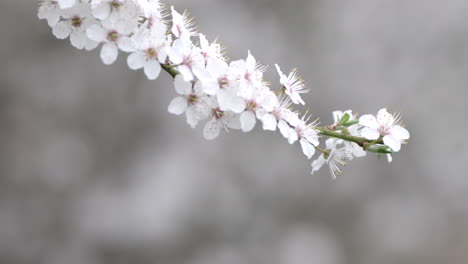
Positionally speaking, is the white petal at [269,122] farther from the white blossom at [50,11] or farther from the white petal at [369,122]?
the white blossom at [50,11]

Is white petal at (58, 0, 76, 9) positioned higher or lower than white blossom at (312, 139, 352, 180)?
lower

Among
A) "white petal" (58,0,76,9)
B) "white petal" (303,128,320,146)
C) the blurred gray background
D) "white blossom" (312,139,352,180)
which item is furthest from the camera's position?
the blurred gray background

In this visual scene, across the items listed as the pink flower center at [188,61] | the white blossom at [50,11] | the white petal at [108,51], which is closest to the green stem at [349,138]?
the pink flower center at [188,61]

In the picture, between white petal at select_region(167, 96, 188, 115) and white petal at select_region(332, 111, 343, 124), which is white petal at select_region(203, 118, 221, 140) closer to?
white petal at select_region(167, 96, 188, 115)

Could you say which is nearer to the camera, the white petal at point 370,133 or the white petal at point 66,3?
the white petal at point 66,3

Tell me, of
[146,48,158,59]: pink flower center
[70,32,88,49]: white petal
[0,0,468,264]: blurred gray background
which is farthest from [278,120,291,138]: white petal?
[0,0,468,264]: blurred gray background

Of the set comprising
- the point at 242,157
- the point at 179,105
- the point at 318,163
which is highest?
the point at 242,157

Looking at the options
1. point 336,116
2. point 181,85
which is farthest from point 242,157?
point 181,85

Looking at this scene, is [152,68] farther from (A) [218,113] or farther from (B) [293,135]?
(B) [293,135]
